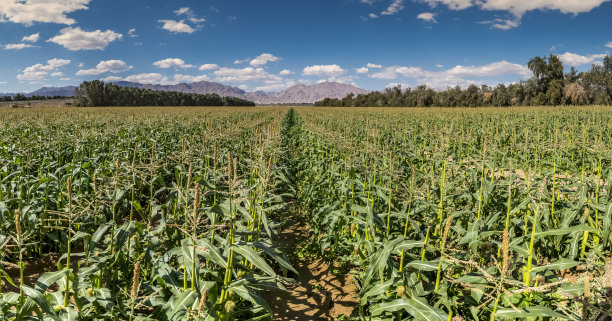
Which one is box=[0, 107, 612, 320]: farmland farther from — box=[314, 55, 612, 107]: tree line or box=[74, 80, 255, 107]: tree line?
box=[74, 80, 255, 107]: tree line

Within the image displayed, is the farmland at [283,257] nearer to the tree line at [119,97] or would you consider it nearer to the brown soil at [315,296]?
the brown soil at [315,296]

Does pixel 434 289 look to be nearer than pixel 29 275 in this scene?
Yes

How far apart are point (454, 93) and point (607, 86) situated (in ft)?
90.4

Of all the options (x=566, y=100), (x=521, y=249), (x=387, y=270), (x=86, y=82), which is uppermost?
(x=86, y=82)

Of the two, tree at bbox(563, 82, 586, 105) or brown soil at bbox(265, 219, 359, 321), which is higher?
tree at bbox(563, 82, 586, 105)

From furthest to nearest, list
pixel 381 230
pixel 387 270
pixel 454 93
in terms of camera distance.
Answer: pixel 454 93 → pixel 381 230 → pixel 387 270

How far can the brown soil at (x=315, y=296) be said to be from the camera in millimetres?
3744

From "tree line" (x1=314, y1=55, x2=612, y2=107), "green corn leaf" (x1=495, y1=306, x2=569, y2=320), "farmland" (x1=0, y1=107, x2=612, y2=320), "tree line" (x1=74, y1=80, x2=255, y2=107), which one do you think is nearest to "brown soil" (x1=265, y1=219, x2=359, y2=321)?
"farmland" (x1=0, y1=107, x2=612, y2=320)

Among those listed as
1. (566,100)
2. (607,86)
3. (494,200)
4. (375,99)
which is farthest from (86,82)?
(607,86)

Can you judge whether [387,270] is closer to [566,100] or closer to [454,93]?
[566,100]

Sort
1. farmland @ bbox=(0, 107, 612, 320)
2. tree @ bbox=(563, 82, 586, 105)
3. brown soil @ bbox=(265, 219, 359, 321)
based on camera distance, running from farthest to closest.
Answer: tree @ bbox=(563, 82, 586, 105) < brown soil @ bbox=(265, 219, 359, 321) < farmland @ bbox=(0, 107, 612, 320)

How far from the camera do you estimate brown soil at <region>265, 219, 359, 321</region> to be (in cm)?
374

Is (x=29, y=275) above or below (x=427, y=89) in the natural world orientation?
below

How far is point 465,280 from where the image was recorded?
7.95 feet
